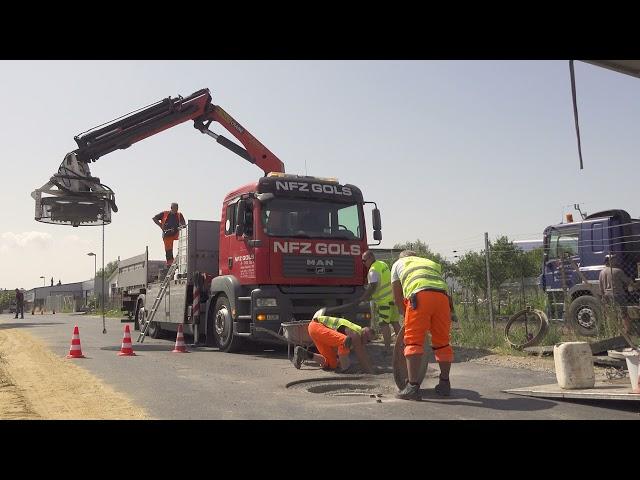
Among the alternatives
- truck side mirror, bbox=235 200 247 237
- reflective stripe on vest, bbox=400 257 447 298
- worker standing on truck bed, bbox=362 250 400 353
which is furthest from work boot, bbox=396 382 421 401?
truck side mirror, bbox=235 200 247 237

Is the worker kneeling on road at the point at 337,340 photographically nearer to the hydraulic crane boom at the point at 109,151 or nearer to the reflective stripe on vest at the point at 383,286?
the reflective stripe on vest at the point at 383,286

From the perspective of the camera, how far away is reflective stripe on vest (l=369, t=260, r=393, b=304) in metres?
9.19

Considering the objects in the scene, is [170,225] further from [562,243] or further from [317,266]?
[562,243]

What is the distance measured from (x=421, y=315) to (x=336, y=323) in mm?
2228

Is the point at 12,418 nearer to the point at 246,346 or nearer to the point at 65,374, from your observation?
the point at 65,374

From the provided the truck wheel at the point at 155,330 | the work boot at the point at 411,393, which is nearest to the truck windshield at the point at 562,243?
the work boot at the point at 411,393

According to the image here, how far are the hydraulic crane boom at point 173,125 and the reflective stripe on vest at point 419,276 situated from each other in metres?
8.80

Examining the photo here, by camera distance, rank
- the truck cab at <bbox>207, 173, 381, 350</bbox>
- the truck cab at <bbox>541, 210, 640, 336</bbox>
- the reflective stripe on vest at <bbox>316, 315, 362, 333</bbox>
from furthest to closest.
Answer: the truck cab at <bbox>541, 210, 640, 336</bbox>
the truck cab at <bbox>207, 173, 381, 350</bbox>
the reflective stripe on vest at <bbox>316, 315, 362, 333</bbox>

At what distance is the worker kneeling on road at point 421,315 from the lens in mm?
5738

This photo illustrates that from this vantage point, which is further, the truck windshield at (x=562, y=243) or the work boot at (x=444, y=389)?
the truck windshield at (x=562, y=243)

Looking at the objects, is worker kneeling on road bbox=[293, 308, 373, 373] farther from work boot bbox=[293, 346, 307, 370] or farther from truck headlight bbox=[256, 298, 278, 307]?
truck headlight bbox=[256, 298, 278, 307]

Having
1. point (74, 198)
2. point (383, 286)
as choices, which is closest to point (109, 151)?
point (74, 198)

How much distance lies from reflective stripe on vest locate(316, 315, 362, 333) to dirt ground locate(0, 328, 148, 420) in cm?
284
